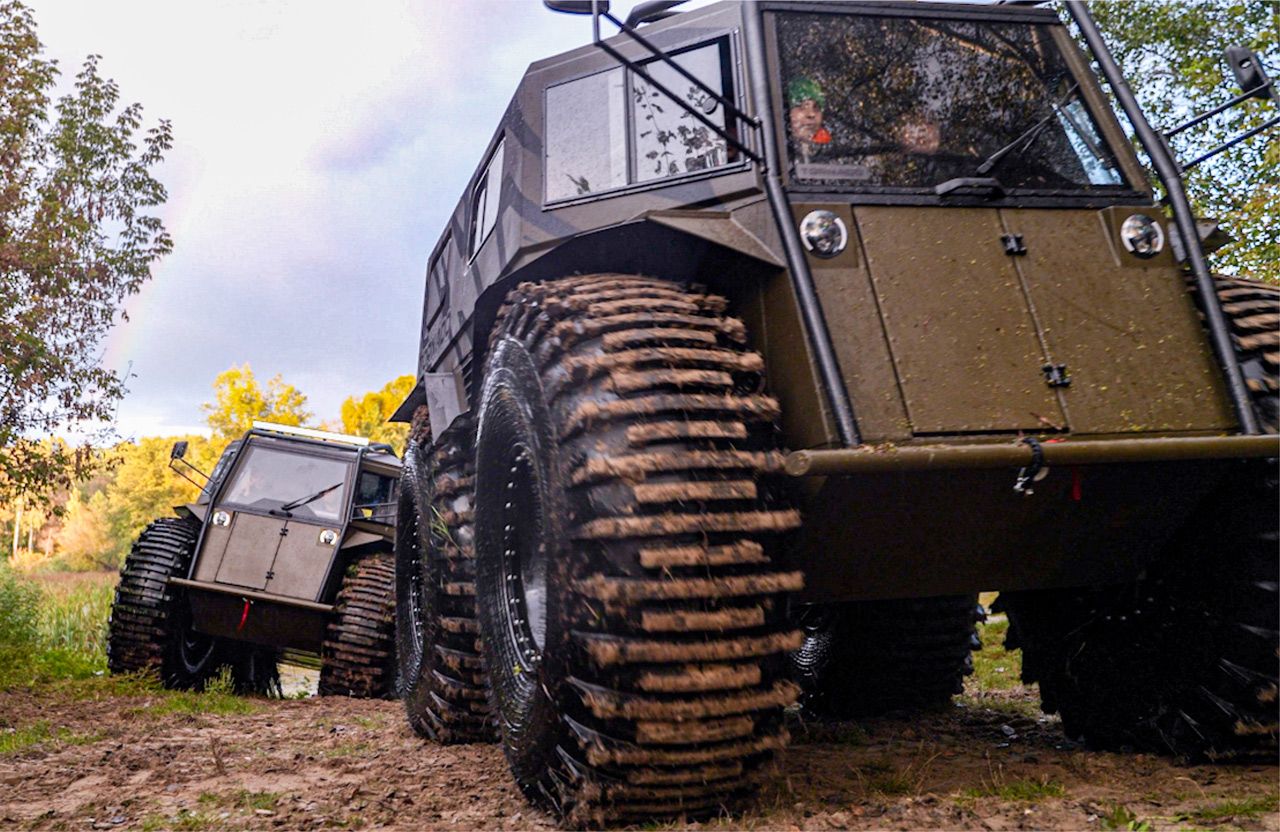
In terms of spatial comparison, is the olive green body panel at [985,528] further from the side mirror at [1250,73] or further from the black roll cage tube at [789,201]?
the side mirror at [1250,73]

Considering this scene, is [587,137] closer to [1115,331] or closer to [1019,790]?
→ [1115,331]

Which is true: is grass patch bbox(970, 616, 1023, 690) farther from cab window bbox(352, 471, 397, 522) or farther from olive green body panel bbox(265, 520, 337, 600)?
olive green body panel bbox(265, 520, 337, 600)

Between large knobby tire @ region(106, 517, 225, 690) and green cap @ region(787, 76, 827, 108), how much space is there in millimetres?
7947

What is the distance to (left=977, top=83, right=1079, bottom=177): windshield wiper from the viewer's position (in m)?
4.09

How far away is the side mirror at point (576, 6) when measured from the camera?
338 centimetres

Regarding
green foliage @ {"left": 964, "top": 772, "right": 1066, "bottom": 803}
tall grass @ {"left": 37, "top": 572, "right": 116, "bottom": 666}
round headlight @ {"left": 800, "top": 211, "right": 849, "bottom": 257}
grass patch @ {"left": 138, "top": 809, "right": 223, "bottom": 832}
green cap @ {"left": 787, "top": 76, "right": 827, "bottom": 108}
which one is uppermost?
tall grass @ {"left": 37, "top": 572, "right": 116, "bottom": 666}

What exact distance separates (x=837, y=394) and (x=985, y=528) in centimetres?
73

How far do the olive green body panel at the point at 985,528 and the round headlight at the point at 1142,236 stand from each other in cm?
74


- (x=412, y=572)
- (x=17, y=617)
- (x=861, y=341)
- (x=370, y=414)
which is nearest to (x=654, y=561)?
(x=861, y=341)

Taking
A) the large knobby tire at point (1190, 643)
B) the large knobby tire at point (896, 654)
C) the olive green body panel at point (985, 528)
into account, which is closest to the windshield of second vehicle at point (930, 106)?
the olive green body panel at point (985, 528)

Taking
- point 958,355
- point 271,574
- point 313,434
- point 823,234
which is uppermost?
point 313,434

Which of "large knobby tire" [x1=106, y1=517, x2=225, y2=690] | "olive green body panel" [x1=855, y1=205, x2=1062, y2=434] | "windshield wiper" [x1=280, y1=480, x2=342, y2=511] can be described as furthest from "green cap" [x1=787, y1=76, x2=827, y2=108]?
"large knobby tire" [x1=106, y1=517, x2=225, y2=690]

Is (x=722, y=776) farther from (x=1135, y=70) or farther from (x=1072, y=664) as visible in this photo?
(x=1135, y=70)

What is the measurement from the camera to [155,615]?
1014cm
